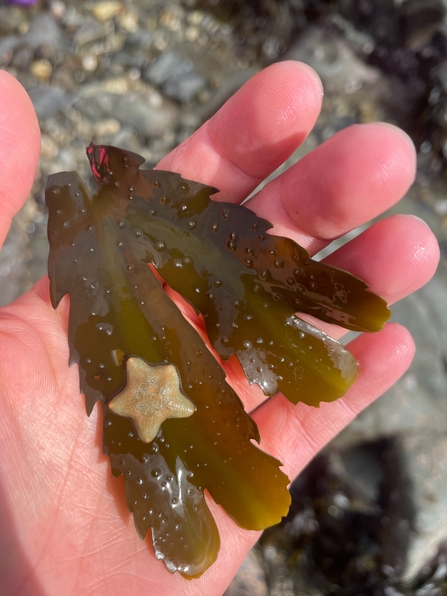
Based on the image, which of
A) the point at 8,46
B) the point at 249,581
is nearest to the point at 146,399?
the point at 249,581

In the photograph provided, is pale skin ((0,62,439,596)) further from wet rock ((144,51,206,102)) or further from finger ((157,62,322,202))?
wet rock ((144,51,206,102))

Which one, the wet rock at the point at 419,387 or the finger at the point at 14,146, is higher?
the finger at the point at 14,146

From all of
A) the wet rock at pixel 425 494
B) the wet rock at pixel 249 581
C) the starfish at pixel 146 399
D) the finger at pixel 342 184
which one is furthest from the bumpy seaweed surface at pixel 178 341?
the wet rock at pixel 425 494

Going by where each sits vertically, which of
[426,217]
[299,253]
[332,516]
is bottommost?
[332,516]

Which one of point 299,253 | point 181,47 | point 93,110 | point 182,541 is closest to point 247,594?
point 182,541

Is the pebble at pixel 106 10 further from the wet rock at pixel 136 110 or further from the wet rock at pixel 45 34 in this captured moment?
the wet rock at pixel 136 110

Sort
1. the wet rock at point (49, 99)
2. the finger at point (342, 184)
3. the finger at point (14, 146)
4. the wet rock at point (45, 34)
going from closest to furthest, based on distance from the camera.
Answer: the finger at point (14, 146)
the finger at point (342, 184)
the wet rock at point (49, 99)
the wet rock at point (45, 34)

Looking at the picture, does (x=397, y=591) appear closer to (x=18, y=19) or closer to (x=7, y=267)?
(x=7, y=267)

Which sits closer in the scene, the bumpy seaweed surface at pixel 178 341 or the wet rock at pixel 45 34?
the bumpy seaweed surface at pixel 178 341
